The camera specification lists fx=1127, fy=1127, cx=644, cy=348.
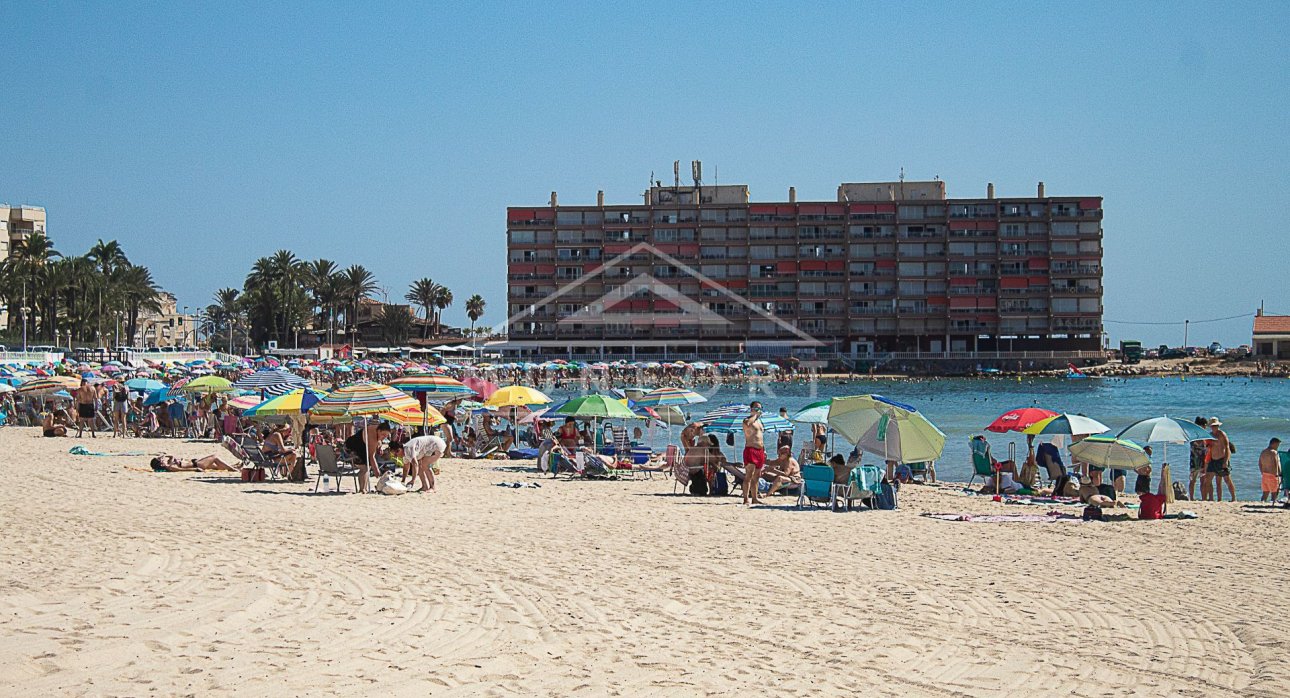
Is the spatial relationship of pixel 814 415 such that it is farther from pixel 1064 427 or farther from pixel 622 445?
pixel 622 445

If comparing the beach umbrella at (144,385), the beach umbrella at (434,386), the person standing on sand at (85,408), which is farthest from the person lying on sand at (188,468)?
the beach umbrella at (144,385)

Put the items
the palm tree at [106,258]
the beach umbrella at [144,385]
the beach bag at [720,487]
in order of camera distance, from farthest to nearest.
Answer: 1. the palm tree at [106,258]
2. the beach umbrella at [144,385]
3. the beach bag at [720,487]

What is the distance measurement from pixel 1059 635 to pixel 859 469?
7138 millimetres

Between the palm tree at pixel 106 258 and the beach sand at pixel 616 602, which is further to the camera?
the palm tree at pixel 106 258

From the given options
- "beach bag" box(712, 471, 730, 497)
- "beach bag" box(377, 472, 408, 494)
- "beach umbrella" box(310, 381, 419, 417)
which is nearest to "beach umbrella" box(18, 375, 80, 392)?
"beach umbrella" box(310, 381, 419, 417)

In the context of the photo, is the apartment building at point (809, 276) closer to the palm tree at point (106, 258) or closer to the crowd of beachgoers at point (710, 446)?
the palm tree at point (106, 258)

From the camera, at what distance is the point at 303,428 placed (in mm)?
22672

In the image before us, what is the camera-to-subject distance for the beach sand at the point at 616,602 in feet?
22.1

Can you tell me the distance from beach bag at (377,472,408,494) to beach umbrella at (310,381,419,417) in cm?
111

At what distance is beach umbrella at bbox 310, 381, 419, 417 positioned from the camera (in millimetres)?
16594

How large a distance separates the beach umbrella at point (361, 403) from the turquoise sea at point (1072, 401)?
961 cm

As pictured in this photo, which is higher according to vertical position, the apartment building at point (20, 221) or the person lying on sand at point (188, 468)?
the apartment building at point (20, 221)

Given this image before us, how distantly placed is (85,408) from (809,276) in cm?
7868

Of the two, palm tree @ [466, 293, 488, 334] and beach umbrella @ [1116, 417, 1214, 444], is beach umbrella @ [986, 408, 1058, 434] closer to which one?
beach umbrella @ [1116, 417, 1214, 444]
